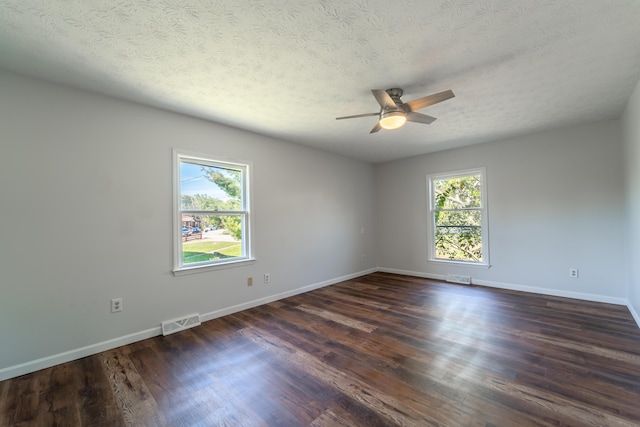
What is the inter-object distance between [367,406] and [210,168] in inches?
122

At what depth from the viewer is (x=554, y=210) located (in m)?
4.07

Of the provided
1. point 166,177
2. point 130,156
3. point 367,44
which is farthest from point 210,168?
point 367,44

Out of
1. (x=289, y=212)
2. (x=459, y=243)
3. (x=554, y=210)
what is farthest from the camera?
(x=459, y=243)

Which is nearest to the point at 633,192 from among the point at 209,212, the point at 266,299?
the point at 266,299

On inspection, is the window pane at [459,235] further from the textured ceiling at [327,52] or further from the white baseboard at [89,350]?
the white baseboard at [89,350]

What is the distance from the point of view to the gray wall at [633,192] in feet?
8.96

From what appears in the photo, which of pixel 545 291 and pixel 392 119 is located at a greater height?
pixel 392 119

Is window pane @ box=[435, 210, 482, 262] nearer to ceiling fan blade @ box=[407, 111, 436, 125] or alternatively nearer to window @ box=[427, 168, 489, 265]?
window @ box=[427, 168, 489, 265]

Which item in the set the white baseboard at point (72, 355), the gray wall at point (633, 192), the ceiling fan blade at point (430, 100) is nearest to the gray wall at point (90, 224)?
the white baseboard at point (72, 355)

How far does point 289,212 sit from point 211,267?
1480 millimetres

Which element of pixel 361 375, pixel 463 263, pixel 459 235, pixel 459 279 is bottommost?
pixel 361 375

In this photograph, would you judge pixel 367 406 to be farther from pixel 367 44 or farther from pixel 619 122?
pixel 619 122

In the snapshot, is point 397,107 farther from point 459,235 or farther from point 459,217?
point 459,235

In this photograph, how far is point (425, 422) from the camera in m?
1.63
